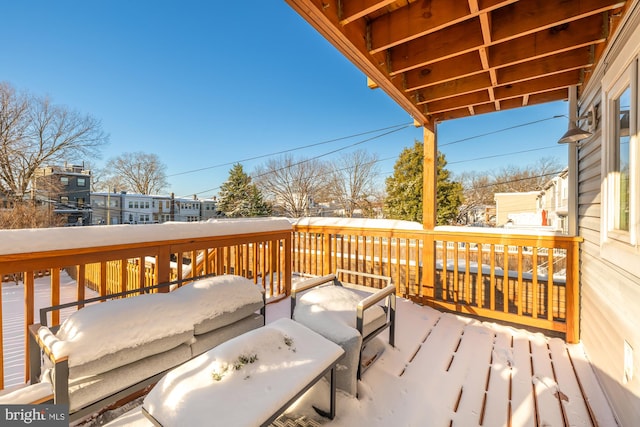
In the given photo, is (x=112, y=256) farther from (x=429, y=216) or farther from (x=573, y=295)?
(x=573, y=295)

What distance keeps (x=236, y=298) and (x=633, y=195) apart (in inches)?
105

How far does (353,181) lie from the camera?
18953 millimetres

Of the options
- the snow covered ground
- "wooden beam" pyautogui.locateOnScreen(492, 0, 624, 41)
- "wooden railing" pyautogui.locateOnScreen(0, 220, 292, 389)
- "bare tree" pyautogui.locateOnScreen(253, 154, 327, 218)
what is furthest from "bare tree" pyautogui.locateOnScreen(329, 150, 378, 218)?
"wooden beam" pyautogui.locateOnScreen(492, 0, 624, 41)

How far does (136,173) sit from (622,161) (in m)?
30.1

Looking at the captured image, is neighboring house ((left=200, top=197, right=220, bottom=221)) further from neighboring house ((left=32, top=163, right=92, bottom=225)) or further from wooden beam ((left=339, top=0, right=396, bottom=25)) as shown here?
wooden beam ((left=339, top=0, right=396, bottom=25))

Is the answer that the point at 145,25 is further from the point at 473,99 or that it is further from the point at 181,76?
the point at 473,99

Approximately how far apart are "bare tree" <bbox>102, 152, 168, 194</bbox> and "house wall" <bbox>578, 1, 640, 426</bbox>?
28.8 meters

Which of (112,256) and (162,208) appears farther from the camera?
(162,208)

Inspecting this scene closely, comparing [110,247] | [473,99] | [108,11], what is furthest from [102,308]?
[108,11]

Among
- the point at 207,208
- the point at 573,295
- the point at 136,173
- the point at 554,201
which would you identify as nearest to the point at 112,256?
the point at 573,295

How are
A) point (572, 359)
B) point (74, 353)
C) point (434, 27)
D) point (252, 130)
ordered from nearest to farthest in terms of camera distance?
point (74, 353)
point (434, 27)
point (572, 359)
point (252, 130)

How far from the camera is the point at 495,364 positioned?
85.7 inches

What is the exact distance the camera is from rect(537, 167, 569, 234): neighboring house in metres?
12.4

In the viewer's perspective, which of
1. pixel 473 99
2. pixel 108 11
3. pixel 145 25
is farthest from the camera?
pixel 145 25
